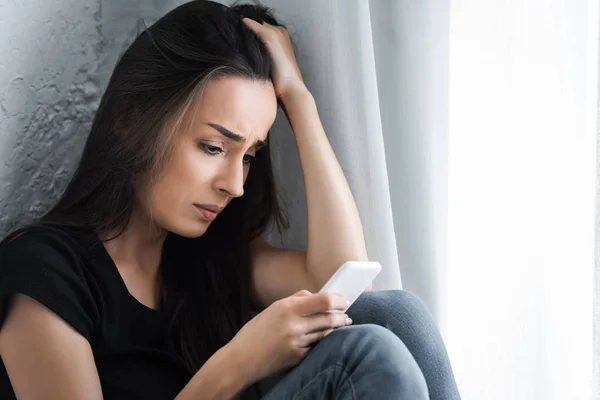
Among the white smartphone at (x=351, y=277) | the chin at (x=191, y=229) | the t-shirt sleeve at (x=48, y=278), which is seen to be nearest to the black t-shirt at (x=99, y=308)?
the t-shirt sleeve at (x=48, y=278)

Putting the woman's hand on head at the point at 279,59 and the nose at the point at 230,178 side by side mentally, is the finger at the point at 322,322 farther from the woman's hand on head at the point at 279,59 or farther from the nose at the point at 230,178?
the woman's hand on head at the point at 279,59

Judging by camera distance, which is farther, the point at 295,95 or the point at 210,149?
the point at 295,95

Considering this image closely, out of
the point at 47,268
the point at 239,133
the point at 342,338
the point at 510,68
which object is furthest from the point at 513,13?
the point at 47,268

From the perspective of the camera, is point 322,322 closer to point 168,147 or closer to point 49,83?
point 168,147

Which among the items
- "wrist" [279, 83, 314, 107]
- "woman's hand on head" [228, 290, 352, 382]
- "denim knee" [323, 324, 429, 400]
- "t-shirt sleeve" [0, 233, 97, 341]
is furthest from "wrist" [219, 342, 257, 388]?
"wrist" [279, 83, 314, 107]

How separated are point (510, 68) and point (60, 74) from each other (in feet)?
2.43

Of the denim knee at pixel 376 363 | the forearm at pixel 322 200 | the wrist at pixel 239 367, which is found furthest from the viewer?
the forearm at pixel 322 200

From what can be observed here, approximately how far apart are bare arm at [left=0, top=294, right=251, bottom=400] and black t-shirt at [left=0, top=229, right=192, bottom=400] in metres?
0.01

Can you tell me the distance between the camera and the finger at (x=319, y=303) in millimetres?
921

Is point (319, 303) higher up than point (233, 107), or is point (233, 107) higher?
point (233, 107)

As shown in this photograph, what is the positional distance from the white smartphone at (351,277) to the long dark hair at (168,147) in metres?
0.31

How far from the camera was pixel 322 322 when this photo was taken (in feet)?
3.09

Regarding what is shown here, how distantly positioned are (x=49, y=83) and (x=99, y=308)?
1.41 ft

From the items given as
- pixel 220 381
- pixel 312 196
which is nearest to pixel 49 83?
pixel 312 196
